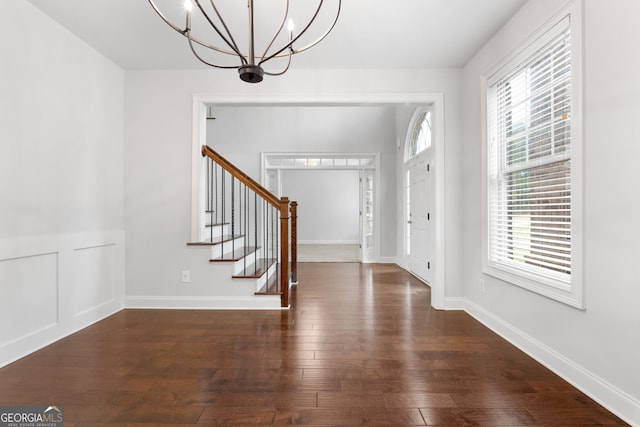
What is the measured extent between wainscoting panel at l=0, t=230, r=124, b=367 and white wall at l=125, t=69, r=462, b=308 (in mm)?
256

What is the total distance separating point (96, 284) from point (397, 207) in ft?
16.4

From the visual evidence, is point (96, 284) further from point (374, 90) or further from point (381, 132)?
point (381, 132)

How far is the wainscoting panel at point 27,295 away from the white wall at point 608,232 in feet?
11.9

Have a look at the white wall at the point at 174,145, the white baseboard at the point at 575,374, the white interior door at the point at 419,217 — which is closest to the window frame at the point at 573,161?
the white baseboard at the point at 575,374

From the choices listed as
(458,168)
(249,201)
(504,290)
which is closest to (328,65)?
(458,168)

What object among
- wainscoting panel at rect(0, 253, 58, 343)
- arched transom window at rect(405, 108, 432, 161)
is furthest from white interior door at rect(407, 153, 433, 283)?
wainscoting panel at rect(0, 253, 58, 343)

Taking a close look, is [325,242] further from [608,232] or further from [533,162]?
[608,232]

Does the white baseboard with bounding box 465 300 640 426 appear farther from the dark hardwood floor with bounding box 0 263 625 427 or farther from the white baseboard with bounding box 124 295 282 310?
the white baseboard with bounding box 124 295 282 310

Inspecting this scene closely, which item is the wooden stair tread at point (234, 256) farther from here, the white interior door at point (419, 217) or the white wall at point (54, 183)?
the white interior door at point (419, 217)

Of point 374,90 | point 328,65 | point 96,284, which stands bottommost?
point 96,284

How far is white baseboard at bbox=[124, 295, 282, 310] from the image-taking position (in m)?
3.38

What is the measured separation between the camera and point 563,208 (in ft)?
6.57

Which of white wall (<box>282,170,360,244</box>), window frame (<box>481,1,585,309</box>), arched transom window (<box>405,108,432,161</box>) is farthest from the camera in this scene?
white wall (<box>282,170,360,244</box>)

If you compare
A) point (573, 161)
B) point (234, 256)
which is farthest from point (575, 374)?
point (234, 256)
